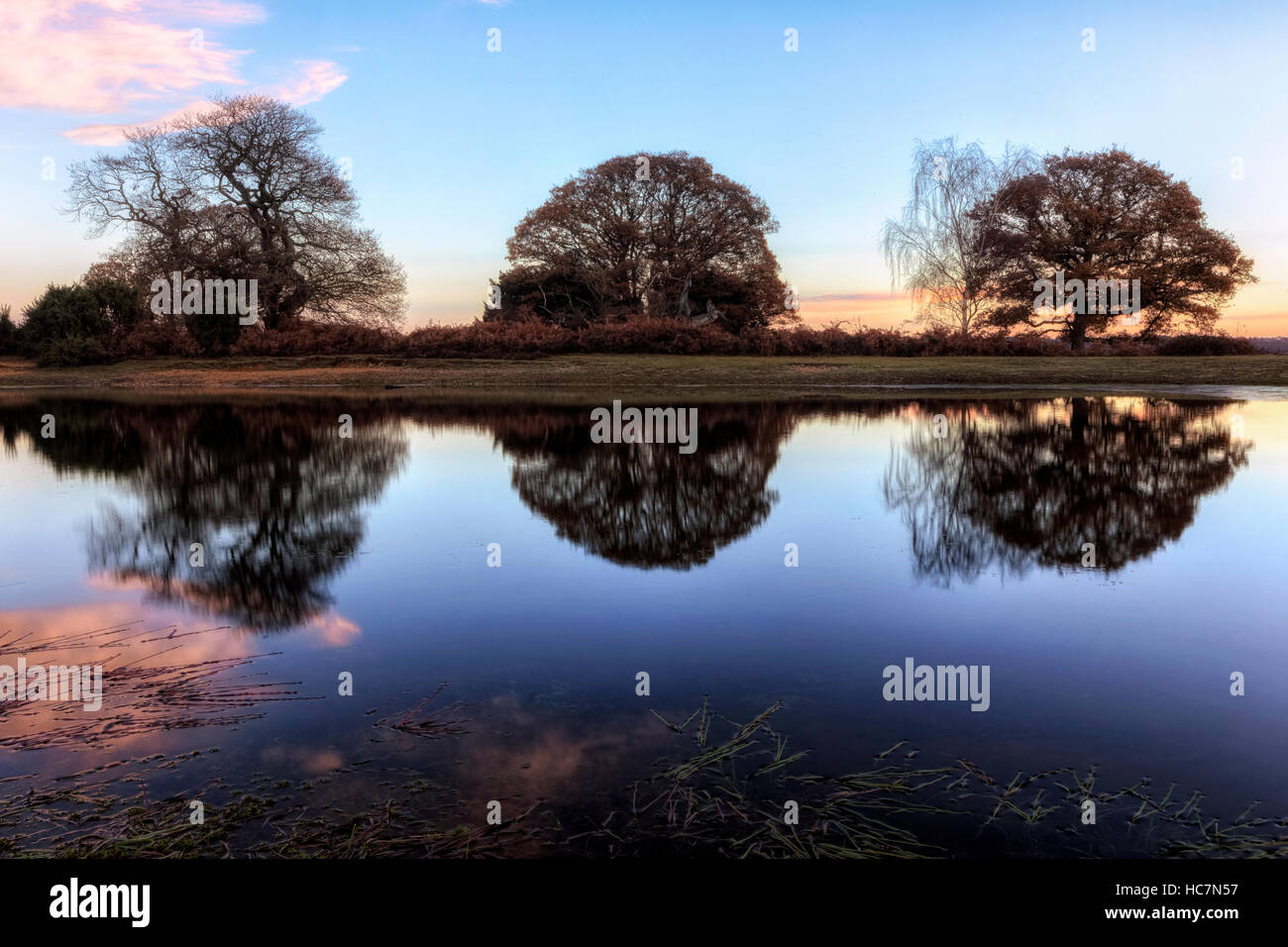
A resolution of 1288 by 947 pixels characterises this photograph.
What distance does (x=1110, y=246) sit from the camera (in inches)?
1855

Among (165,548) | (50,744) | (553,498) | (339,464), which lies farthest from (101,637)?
(339,464)

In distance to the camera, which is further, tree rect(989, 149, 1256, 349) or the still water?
tree rect(989, 149, 1256, 349)

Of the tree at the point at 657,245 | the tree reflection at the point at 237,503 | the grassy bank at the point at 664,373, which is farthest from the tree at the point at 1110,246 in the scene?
the tree reflection at the point at 237,503

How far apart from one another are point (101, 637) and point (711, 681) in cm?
444

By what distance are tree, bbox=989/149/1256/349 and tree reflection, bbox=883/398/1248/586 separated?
29029mm

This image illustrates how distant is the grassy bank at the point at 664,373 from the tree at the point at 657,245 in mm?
9664

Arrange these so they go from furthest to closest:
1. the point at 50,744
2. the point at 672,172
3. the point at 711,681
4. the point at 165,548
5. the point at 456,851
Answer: the point at 672,172, the point at 165,548, the point at 711,681, the point at 50,744, the point at 456,851

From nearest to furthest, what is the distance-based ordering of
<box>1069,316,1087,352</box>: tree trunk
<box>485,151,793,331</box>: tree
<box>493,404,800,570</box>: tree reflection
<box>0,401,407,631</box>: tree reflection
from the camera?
1. <box>0,401,407,631</box>: tree reflection
2. <box>493,404,800,570</box>: tree reflection
3. <box>1069,316,1087,352</box>: tree trunk
4. <box>485,151,793,331</box>: tree

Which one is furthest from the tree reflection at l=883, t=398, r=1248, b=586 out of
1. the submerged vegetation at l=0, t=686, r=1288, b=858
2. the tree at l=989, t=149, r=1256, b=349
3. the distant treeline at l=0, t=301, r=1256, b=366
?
the tree at l=989, t=149, r=1256, b=349

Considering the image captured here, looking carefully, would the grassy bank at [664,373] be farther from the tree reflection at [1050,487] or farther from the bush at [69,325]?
the tree reflection at [1050,487]

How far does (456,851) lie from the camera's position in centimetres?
357

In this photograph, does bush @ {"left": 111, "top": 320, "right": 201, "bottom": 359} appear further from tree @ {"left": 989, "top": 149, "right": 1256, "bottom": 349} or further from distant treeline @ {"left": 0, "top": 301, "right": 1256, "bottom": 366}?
tree @ {"left": 989, "top": 149, "right": 1256, "bottom": 349}

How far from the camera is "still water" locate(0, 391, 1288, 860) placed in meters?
4.46

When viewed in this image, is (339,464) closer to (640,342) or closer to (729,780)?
(729,780)
